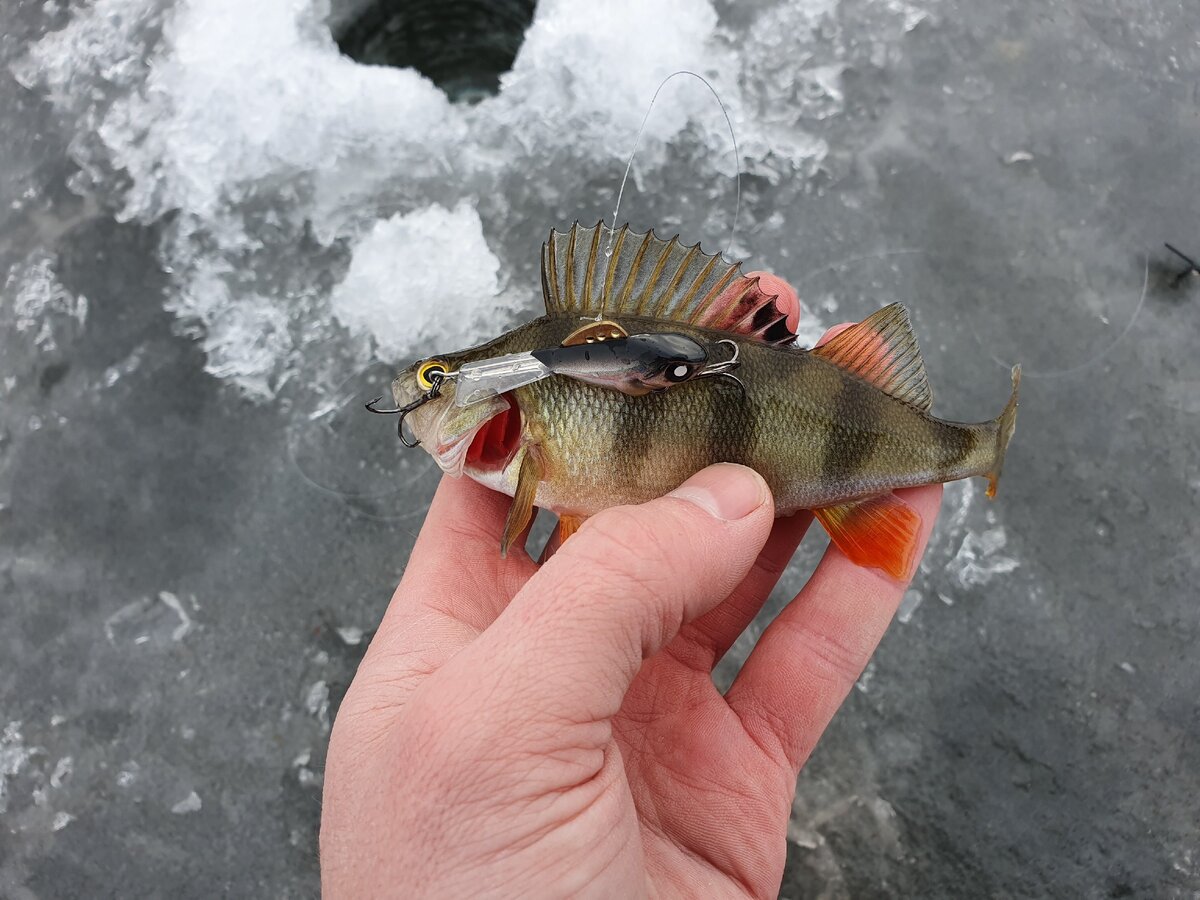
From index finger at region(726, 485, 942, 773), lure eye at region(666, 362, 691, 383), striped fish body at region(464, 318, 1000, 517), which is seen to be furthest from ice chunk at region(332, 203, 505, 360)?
index finger at region(726, 485, 942, 773)

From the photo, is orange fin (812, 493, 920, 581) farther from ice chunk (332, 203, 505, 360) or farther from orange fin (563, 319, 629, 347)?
ice chunk (332, 203, 505, 360)

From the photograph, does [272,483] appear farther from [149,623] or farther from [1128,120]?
[1128,120]

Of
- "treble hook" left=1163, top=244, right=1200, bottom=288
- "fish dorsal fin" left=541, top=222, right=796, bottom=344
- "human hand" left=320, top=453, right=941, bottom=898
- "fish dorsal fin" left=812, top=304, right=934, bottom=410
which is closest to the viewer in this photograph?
"human hand" left=320, top=453, right=941, bottom=898

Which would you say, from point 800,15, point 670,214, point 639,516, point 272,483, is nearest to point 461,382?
point 639,516

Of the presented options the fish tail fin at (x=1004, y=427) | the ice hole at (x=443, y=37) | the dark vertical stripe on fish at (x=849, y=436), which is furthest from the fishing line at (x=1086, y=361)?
the ice hole at (x=443, y=37)

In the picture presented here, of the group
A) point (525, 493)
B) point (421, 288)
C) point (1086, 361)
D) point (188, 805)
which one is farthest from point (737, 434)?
point (188, 805)

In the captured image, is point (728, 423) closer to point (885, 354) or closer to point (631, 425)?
point (631, 425)
